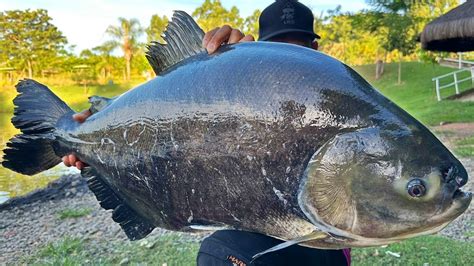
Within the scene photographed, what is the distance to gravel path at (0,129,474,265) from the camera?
270 inches

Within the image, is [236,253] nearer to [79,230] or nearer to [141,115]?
[141,115]

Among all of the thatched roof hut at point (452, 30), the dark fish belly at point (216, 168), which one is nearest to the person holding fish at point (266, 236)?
the dark fish belly at point (216, 168)

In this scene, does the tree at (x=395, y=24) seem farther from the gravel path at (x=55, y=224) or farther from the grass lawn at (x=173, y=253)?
the grass lawn at (x=173, y=253)

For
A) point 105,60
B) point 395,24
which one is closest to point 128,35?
point 105,60

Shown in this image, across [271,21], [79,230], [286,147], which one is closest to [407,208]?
[286,147]

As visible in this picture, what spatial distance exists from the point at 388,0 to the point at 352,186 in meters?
21.7

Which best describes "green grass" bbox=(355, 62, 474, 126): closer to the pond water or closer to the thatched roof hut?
the thatched roof hut

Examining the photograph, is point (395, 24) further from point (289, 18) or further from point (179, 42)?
point (179, 42)

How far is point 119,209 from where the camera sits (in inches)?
88.0

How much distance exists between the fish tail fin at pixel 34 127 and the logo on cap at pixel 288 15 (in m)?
A: 1.36

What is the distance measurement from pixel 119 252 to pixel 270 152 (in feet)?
16.3

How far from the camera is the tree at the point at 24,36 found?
40.8m

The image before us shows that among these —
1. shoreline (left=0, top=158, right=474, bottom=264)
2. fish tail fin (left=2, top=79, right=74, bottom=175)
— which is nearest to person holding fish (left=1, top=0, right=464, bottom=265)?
fish tail fin (left=2, top=79, right=74, bottom=175)

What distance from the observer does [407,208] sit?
1403 millimetres
